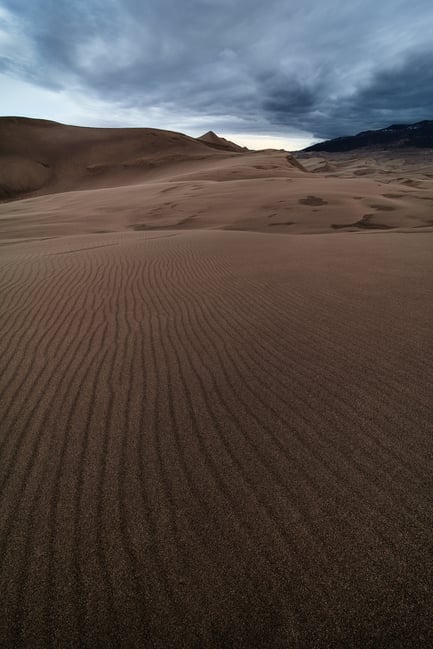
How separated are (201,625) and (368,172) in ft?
224

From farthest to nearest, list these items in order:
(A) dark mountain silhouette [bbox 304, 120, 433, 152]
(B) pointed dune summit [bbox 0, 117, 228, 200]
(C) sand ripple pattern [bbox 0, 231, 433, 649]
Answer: (A) dark mountain silhouette [bbox 304, 120, 433, 152] → (B) pointed dune summit [bbox 0, 117, 228, 200] → (C) sand ripple pattern [bbox 0, 231, 433, 649]

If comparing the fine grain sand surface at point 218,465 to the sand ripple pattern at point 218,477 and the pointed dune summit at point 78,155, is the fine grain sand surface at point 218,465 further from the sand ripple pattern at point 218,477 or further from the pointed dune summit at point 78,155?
the pointed dune summit at point 78,155

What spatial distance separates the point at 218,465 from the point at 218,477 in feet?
0.34

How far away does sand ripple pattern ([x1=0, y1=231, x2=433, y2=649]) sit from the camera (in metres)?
1.58

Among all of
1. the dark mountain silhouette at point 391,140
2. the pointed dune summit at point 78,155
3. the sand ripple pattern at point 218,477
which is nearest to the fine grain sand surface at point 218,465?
the sand ripple pattern at point 218,477

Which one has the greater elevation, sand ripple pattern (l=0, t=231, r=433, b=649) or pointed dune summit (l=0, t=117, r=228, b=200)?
pointed dune summit (l=0, t=117, r=228, b=200)

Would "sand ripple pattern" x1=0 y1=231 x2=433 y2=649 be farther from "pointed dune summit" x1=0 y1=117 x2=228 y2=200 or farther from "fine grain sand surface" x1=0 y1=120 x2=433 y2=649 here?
"pointed dune summit" x1=0 y1=117 x2=228 y2=200

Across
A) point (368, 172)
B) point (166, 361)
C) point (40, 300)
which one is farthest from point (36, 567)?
point (368, 172)

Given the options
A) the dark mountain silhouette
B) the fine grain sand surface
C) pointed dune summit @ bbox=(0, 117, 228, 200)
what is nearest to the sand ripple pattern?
the fine grain sand surface

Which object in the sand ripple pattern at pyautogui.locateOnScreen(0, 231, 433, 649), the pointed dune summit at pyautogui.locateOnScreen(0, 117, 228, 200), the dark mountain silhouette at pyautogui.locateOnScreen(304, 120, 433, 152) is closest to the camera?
the sand ripple pattern at pyautogui.locateOnScreen(0, 231, 433, 649)

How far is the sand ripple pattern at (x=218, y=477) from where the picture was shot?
1.58 m

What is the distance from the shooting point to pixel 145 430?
269 centimetres

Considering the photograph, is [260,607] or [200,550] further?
[200,550]

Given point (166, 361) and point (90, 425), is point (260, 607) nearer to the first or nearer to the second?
point (90, 425)
